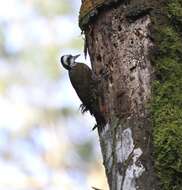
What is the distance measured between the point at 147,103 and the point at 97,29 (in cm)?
62

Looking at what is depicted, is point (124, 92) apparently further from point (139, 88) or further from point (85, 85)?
point (85, 85)

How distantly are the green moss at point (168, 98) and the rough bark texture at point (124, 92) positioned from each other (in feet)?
0.15

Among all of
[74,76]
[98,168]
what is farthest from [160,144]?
[98,168]

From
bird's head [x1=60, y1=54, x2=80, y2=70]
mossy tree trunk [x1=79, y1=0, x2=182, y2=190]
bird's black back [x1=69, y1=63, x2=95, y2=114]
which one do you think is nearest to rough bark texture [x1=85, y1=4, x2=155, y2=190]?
mossy tree trunk [x1=79, y1=0, x2=182, y2=190]

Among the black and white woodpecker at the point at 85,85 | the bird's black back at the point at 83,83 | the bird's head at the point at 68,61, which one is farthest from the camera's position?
the bird's head at the point at 68,61

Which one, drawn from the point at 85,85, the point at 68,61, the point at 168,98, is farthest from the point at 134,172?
the point at 68,61

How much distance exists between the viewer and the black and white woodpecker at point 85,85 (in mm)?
3594

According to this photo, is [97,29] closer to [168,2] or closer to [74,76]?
[168,2]

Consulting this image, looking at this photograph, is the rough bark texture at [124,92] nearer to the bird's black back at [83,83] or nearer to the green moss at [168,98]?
the green moss at [168,98]

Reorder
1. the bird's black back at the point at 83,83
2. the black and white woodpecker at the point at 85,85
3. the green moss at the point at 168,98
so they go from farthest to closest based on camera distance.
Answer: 1. the bird's black back at the point at 83,83
2. the black and white woodpecker at the point at 85,85
3. the green moss at the point at 168,98

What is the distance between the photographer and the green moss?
293 cm

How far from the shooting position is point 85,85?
155 inches

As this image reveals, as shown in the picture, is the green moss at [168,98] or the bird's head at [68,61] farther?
the bird's head at [68,61]

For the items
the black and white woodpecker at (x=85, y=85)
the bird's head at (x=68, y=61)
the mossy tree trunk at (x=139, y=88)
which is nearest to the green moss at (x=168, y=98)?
the mossy tree trunk at (x=139, y=88)
